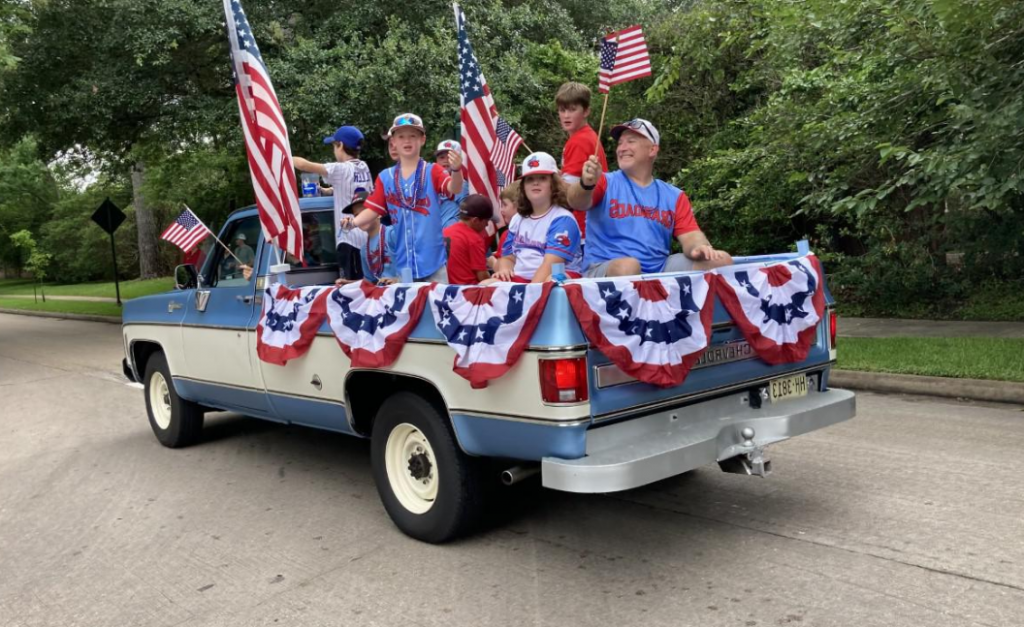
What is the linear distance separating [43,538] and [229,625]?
2.13 meters

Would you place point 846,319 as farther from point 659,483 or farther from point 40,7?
point 40,7

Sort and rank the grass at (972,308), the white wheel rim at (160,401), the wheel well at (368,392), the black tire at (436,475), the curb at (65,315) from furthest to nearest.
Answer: the curb at (65,315) → the grass at (972,308) → the white wheel rim at (160,401) → the wheel well at (368,392) → the black tire at (436,475)

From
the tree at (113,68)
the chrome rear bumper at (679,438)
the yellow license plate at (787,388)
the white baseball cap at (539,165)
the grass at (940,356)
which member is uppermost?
the tree at (113,68)

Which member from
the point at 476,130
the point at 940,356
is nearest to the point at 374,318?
the point at 476,130

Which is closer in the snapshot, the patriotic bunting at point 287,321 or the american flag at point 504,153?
the patriotic bunting at point 287,321

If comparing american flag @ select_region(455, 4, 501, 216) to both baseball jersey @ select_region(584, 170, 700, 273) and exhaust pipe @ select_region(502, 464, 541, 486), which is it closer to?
baseball jersey @ select_region(584, 170, 700, 273)

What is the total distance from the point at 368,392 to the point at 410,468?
1.92 feet

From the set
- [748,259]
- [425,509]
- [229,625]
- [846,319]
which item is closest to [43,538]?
[229,625]

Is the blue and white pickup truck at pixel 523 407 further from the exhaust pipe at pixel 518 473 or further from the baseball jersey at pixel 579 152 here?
the baseball jersey at pixel 579 152

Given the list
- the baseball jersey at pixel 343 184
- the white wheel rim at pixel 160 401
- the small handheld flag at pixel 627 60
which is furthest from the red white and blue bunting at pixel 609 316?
the white wheel rim at pixel 160 401

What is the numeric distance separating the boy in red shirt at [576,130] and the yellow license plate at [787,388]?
64.7 inches

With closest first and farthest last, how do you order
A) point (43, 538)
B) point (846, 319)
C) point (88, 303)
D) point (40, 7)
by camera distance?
point (43, 538), point (846, 319), point (40, 7), point (88, 303)

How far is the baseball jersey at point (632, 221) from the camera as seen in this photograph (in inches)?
188

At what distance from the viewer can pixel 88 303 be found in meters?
27.0
